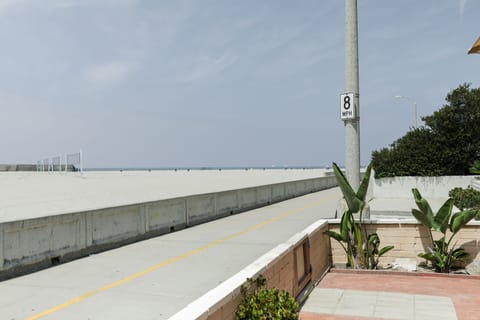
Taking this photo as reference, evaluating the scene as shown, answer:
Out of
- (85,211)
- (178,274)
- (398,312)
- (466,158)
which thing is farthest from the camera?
(466,158)

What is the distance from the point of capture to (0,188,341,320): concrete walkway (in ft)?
21.2

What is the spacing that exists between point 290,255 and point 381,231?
4220 mm

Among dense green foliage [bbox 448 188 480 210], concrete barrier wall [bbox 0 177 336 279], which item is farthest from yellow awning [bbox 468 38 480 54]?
concrete barrier wall [bbox 0 177 336 279]

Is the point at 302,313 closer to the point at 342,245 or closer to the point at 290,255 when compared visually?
the point at 290,255

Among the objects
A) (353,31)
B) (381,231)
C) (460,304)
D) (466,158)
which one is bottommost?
(460,304)

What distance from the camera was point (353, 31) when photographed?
36.7 feet

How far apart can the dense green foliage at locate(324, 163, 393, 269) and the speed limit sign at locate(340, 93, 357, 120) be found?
175 cm

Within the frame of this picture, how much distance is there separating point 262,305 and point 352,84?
25.5ft

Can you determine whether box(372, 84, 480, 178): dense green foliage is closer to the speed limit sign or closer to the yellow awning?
the yellow awning

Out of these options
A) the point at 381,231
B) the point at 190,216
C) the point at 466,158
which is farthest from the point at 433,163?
the point at 381,231

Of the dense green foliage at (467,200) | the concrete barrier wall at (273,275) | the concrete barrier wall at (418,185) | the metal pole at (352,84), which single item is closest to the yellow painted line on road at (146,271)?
the concrete barrier wall at (273,275)

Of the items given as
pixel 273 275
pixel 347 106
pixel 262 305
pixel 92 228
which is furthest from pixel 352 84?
pixel 262 305

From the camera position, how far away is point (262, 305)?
475 cm

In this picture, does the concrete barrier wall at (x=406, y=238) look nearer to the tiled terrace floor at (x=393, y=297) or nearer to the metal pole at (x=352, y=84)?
the tiled terrace floor at (x=393, y=297)
